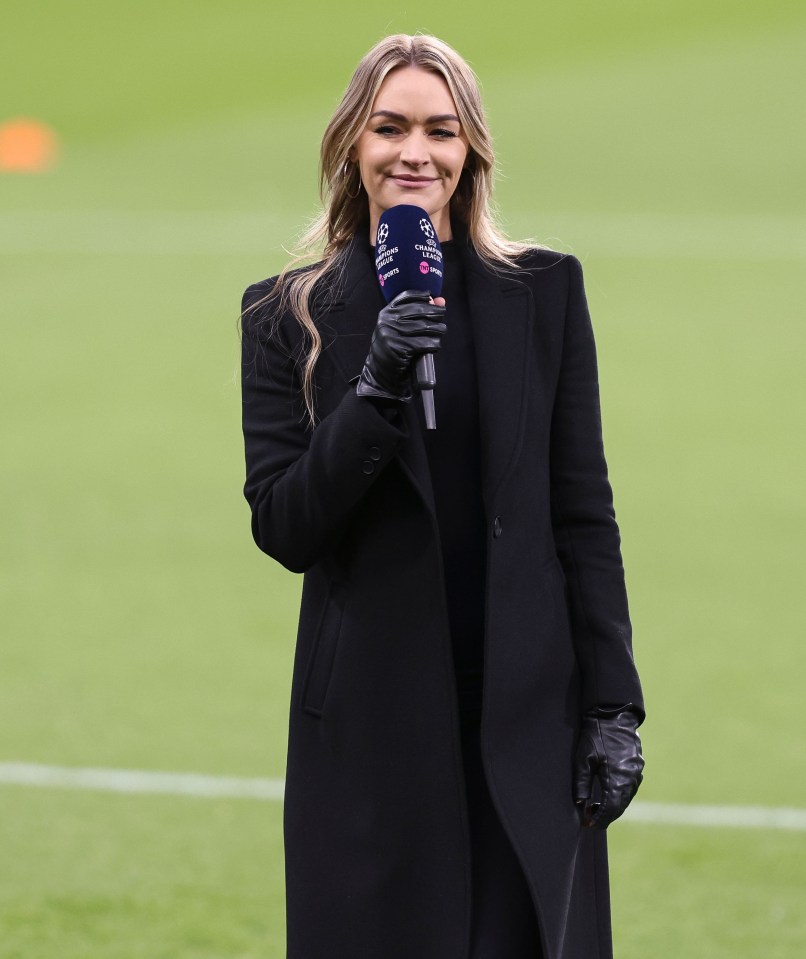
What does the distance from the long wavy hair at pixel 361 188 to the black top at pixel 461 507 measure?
21 centimetres

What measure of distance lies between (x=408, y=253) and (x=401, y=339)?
0.17 m

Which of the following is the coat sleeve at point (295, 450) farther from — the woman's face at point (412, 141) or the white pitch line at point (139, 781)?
the white pitch line at point (139, 781)

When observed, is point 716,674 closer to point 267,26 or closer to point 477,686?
point 477,686

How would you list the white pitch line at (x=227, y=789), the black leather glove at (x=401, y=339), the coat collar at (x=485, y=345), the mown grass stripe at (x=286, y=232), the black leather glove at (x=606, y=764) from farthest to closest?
the mown grass stripe at (x=286, y=232)
the white pitch line at (x=227, y=789)
the black leather glove at (x=606, y=764)
the coat collar at (x=485, y=345)
the black leather glove at (x=401, y=339)

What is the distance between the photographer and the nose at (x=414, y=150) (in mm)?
3000

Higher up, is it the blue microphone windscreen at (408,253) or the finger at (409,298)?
the blue microphone windscreen at (408,253)

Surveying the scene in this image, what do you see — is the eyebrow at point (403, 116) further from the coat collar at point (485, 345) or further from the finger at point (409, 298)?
the finger at point (409, 298)

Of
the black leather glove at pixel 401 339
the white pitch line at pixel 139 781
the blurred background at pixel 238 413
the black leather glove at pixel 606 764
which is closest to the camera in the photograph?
the black leather glove at pixel 401 339

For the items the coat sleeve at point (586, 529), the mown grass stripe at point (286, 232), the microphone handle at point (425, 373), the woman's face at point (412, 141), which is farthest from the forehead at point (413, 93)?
the mown grass stripe at point (286, 232)

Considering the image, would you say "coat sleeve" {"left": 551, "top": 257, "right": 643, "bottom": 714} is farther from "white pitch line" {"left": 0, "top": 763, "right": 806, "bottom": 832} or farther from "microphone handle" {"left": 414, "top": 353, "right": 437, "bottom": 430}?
"white pitch line" {"left": 0, "top": 763, "right": 806, "bottom": 832}

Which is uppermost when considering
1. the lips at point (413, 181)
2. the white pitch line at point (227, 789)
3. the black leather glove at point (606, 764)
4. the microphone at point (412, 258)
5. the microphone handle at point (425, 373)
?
the lips at point (413, 181)

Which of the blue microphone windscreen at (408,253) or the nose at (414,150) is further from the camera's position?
the nose at (414,150)

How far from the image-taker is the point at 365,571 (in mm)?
3008

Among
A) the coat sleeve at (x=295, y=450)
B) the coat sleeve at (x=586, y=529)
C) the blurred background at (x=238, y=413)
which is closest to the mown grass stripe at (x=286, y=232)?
the blurred background at (x=238, y=413)
